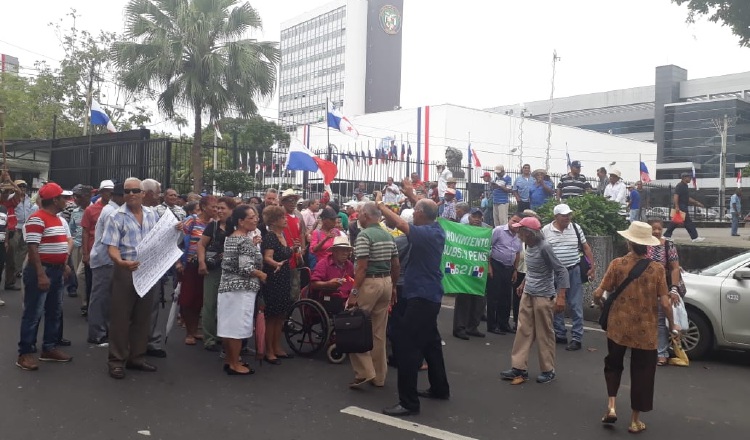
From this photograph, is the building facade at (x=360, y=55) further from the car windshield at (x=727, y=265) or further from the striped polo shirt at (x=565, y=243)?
the car windshield at (x=727, y=265)

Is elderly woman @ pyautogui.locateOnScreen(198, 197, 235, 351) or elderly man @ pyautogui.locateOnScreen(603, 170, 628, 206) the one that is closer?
elderly woman @ pyautogui.locateOnScreen(198, 197, 235, 351)

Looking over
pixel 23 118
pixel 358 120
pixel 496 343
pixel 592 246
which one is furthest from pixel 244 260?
pixel 358 120

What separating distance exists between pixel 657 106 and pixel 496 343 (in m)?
82.7

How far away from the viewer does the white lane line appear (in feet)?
16.3

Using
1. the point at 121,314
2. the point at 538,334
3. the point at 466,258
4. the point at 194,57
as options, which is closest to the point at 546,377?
the point at 538,334

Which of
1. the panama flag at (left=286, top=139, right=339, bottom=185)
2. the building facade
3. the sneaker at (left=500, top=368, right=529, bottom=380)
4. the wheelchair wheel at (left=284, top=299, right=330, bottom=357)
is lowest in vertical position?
the sneaker at (left=500, top=368, right=529, bottom=380)

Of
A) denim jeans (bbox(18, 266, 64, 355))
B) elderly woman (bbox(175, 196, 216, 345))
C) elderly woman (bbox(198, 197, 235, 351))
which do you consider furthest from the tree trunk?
denim jeans (bbox(18, 266, 64, 355))

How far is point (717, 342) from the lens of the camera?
756 cm

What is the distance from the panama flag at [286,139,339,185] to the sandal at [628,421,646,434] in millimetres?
9944

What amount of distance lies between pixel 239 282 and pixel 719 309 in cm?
560

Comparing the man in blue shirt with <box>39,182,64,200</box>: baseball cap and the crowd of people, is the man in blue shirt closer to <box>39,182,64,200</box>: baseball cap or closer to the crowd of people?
the crowd of people

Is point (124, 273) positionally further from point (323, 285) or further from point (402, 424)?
point (402, 424)

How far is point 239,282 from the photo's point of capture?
629cm

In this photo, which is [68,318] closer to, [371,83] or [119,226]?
[119,226]
